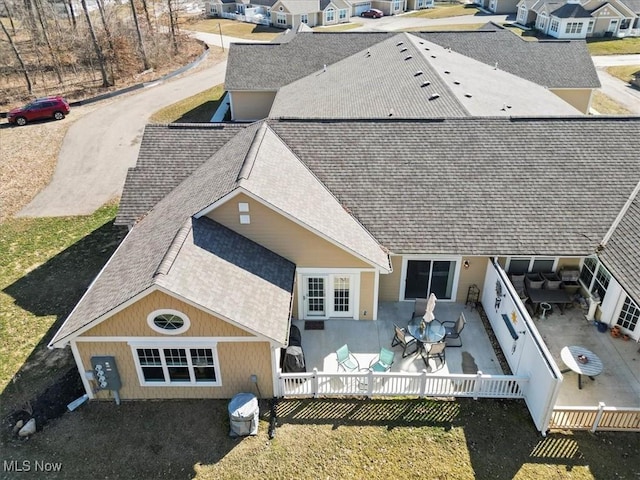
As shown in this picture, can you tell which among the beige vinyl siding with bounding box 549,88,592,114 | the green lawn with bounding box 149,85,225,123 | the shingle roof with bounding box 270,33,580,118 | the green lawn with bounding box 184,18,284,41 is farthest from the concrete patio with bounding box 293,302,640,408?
the green lawn with bounding box 184,18,284,41

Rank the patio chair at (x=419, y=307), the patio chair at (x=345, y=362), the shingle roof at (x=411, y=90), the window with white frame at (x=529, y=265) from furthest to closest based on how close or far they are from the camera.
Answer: the shingle roof at (x=411, y=90) < the window with white frame at (x=529, y=265) < the patio chair at (x=419, y=307) < the patio chair at (x=345, y=362)

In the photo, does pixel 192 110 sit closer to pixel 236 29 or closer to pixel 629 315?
pixel 629 315

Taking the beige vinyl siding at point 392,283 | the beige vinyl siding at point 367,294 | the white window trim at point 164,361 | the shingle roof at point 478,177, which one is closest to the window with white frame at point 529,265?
the shingle roof at point 478,177

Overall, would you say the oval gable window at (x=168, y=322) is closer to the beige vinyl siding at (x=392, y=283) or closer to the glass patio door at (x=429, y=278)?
the beige vinyl siding at (x=392, y=283)

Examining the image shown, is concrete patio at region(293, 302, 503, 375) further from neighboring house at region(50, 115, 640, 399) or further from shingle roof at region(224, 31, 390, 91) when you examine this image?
shingle roof at region(224, 31, 390, 91)

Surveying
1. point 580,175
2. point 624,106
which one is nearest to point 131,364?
point 580,175

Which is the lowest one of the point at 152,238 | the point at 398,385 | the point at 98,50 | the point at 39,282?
the point at 39,282

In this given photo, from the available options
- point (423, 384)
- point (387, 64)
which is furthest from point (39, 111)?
point (423, 384)
